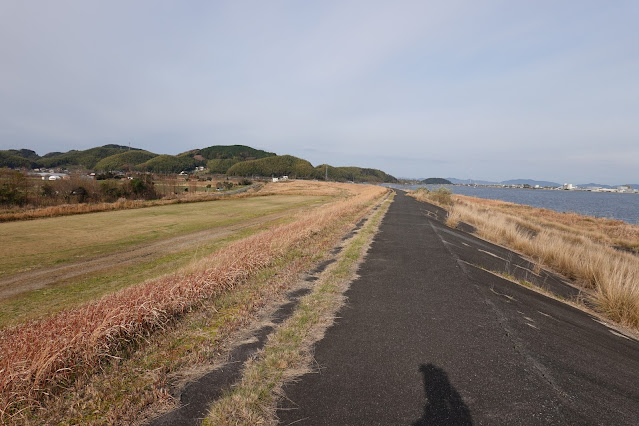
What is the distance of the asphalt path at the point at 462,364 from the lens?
10.5ft

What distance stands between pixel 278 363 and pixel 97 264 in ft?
40.1

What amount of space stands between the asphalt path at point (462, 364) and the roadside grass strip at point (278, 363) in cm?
19

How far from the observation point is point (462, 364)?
13.5ft

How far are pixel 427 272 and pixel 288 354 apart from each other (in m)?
6.11

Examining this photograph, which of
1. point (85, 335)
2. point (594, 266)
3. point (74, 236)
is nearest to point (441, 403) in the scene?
point (85, 335)

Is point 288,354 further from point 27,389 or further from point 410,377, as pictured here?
point 27,389

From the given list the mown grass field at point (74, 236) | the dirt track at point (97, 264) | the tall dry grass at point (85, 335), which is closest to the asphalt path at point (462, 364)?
the tall dry grass at point (85, 335)

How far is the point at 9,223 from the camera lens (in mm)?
21703

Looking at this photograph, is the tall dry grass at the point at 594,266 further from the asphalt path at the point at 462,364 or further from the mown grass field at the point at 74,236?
the mown grass field at the point at 74,236

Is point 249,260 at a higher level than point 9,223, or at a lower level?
higher

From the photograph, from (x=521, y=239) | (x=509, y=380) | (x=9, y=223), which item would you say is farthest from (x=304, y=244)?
(x=9, y=223)

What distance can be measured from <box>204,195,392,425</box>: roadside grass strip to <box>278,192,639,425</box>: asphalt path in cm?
19

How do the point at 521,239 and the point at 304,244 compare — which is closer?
the point at 304,244

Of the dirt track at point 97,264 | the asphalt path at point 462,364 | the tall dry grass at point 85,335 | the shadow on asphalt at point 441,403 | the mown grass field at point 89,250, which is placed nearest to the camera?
the shadow on asphalt at point 441,403
